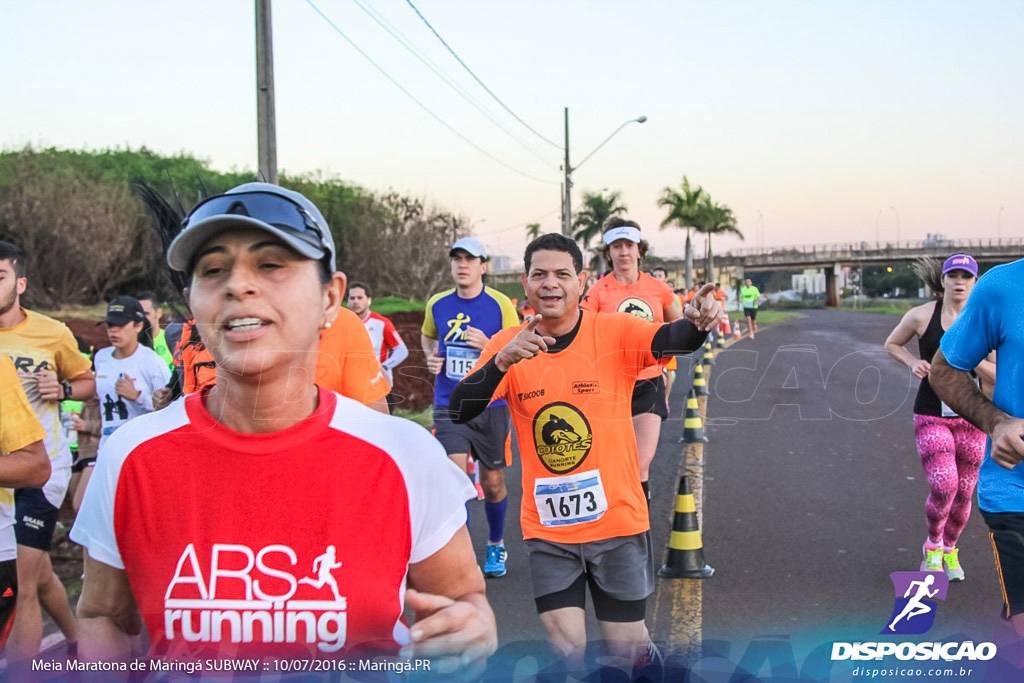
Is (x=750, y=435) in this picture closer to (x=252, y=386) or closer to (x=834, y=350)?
(x=252, y=386)

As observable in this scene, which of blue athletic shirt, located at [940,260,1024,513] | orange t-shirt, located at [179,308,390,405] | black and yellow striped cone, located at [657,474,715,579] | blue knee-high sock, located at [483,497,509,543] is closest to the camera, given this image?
blue athletic shirt, located at [940,260,1024,513]

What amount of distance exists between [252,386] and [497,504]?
188 inches

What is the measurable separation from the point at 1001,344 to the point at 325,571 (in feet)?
9.01

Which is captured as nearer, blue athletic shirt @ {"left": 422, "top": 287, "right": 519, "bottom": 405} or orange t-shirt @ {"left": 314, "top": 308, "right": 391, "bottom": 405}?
orange t-shirt @ {"left": 314, "top": 308, "right": 391, "bottom": 405}

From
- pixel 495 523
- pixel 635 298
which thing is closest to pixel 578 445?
pixel 495 523

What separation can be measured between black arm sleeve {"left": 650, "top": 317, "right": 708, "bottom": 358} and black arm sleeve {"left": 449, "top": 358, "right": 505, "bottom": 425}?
27.6 inches

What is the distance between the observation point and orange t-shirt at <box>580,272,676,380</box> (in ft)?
25.5

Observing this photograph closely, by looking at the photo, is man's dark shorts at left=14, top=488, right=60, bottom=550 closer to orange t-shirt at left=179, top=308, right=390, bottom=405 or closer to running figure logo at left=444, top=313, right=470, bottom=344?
orange t-shirt at left=179, top=308, right=390, bottom=405

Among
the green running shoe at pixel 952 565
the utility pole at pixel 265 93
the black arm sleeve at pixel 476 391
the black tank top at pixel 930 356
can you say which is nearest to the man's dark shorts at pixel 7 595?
the black arm sleeve at pixel 476 391

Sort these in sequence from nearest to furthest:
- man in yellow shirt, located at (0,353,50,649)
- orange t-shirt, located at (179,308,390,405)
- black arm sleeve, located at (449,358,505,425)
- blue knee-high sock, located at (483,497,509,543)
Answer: man in yellow shirt, located at (0,353,50,649), black arm sleeve, located at (449,358,505,425), orange t-shirt, located at (179,308,390,405), blue knee-high sock, located at (483,497,509,543)

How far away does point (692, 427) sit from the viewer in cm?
1157

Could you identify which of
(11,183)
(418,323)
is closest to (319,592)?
(418,323)

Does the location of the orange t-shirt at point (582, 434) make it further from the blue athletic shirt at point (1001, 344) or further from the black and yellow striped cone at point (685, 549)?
the black and yellow striped cone at point (685, 549)

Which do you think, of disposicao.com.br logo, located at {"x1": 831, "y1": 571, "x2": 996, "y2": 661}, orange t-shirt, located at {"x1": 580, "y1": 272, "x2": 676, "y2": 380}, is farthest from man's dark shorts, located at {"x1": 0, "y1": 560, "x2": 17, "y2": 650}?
orange t-shirt, located at {"x1": 580, "y1": 272, "x2": 676, "y2": 380}
